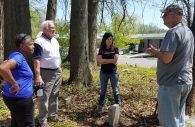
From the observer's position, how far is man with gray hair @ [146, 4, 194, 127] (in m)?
4.76

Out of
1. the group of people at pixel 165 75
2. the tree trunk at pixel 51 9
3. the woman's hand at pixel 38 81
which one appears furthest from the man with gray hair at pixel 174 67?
the tree trunk at pixel 51 9

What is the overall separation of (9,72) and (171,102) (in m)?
2.11

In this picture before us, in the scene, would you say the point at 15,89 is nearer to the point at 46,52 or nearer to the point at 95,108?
the point at 46,52

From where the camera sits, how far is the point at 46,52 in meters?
6.29

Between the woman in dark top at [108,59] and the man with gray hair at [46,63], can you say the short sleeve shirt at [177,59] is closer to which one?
the man with gray hair at [46,63]

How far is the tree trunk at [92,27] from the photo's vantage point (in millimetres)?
15289

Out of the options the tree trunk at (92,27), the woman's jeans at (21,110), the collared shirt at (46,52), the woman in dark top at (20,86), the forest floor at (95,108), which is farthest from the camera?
the tree trunk at (92,27)

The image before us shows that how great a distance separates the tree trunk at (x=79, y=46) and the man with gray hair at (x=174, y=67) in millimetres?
4693

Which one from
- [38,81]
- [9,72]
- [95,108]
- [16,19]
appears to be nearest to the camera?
[9,72]

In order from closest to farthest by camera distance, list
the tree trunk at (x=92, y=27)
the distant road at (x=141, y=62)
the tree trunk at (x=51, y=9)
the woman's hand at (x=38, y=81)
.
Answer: the woman's hand at (x=38, y=81), the tree trunk at (x=92, y=27), the tree trunk at (x=51, y=9), the distant road at (x=141, y=62)

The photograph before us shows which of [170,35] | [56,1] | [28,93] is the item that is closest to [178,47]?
[170,35]

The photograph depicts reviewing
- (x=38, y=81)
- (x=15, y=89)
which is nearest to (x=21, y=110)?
(x=15, y=89)

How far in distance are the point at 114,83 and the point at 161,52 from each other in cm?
274

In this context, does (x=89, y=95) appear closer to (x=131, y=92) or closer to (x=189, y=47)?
(x=131, y=92)
